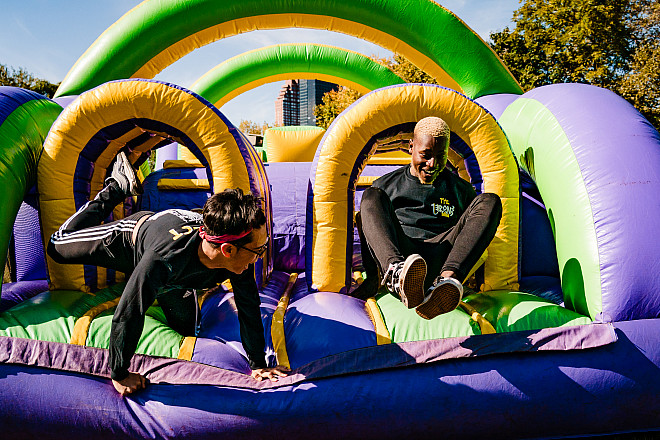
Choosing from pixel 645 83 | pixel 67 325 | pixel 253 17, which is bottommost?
pixel 67 325

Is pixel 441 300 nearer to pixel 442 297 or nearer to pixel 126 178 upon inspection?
pixel 442 297

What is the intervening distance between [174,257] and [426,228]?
126 centimetres

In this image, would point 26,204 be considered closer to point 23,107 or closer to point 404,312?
point 23,107

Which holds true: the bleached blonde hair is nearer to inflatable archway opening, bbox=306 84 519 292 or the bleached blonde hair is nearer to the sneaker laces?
inflatable archway opening, bbox=306 84 519 292

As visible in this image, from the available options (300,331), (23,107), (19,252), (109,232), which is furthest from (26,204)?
(300,331)

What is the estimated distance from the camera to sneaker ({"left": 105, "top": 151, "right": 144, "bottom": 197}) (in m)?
2.34

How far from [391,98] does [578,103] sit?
0.99 m

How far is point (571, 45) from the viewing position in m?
10.8

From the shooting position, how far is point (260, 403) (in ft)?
5.21

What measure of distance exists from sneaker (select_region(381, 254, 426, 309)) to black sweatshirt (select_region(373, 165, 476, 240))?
2.19 ft

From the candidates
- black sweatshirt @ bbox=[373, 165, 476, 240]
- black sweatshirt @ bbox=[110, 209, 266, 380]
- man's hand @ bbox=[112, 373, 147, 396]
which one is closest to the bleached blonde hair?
black sweatshirt @ bbox=[373, 165, 476, 240]

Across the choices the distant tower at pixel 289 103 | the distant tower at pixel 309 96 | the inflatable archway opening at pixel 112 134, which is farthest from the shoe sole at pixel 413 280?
the distant tower at pixel 289 103

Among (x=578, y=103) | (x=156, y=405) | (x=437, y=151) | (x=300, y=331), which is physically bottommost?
(x=156, y=405)

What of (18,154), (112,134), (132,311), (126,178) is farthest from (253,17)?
(132,311)
